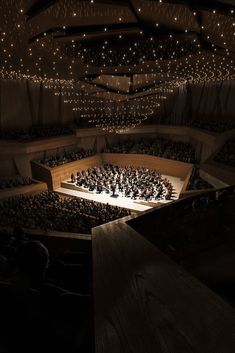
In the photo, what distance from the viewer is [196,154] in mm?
17578

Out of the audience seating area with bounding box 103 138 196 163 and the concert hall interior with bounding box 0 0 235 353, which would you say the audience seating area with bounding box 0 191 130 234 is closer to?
the concert hall interior with bounding box 0 0 235 353

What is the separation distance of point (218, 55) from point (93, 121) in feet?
38.5

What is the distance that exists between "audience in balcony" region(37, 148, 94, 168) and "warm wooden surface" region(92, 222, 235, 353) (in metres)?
15.2

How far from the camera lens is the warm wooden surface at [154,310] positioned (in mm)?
979

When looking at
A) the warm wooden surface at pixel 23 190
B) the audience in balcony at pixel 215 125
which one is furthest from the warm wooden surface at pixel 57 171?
the audience in balcony at pixel 215 125

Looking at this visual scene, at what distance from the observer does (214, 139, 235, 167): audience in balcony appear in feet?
41.0

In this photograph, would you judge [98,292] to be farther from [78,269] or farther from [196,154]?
[196,154]

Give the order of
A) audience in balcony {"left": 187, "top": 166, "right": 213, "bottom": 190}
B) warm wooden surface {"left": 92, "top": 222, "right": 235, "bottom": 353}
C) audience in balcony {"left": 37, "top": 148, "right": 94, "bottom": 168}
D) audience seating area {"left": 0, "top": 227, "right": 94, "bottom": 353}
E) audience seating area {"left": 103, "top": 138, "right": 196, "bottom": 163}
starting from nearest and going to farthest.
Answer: warm wooden surface {"left": 92, "top": 222, "right": 235, "bottom": 353} < audience seating area {"left": 0, "top": 227, "right": 94, "bottom": 353} < audience in balcony {"left": 187, "top": 166, "right": 213, "bottom": 190} < audience in balcony {"left": 37, "top": 148, "right": 94, "bottom": 168} < audience seating area {"left": 103, "top": 138, "right": 196, "bottom": 163}

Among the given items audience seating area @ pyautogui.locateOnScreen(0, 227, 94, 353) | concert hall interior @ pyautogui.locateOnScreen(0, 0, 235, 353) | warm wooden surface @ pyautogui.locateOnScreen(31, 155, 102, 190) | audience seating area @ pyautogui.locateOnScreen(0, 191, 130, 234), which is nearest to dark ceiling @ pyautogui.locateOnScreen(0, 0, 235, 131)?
concert hall interior @ pyautogui.locateOnScreen(0, 0, 235, 353)

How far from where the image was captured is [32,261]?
2.96m

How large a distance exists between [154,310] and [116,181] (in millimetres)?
13921

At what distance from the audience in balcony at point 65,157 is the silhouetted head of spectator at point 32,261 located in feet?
44.1

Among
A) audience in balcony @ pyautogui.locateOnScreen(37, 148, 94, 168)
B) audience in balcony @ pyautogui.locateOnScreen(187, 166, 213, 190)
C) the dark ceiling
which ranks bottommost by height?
audience in balcony @ pyautogui.locateOnScreen(37, 148, 94, 168)

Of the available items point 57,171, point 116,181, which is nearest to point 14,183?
point 57,171
